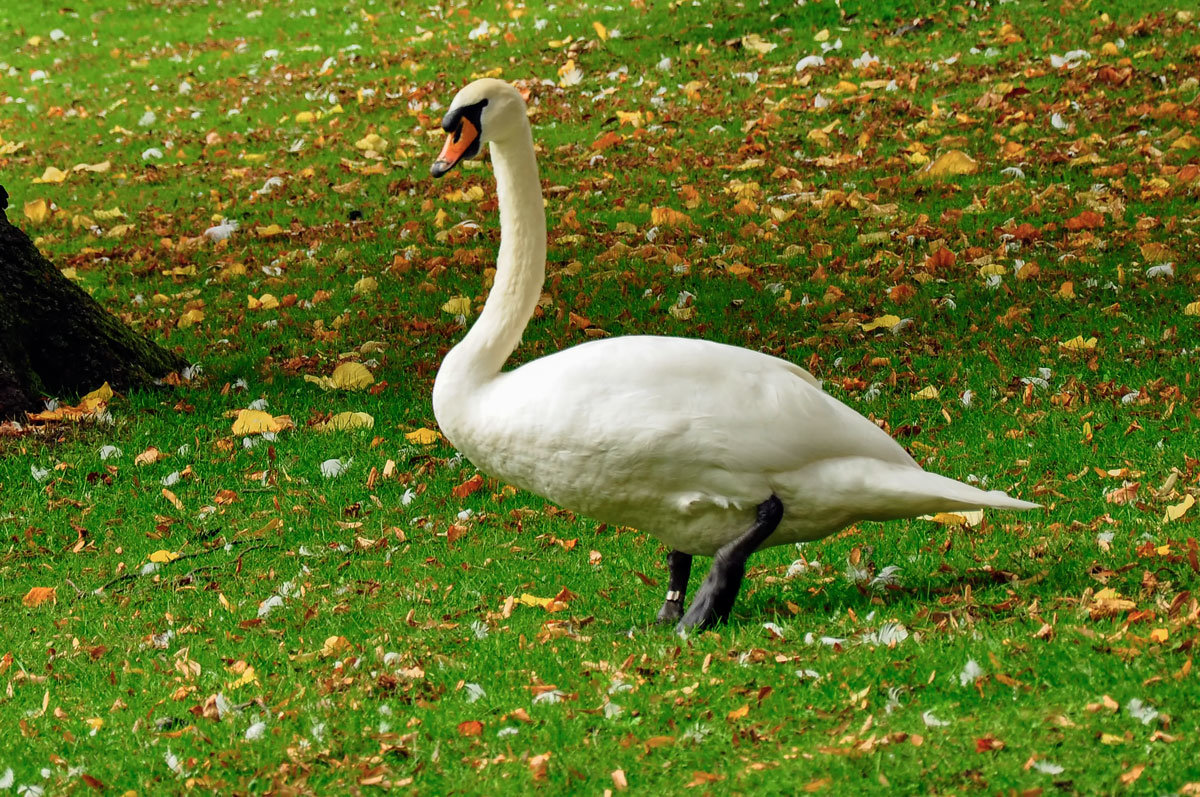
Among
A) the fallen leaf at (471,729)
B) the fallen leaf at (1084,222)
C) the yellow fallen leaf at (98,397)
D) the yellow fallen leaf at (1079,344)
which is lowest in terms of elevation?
the yellow fallen leaf at (1079,344)

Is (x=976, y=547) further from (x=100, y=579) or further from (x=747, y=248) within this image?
(x=747, y=248)

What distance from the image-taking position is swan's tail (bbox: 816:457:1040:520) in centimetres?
450

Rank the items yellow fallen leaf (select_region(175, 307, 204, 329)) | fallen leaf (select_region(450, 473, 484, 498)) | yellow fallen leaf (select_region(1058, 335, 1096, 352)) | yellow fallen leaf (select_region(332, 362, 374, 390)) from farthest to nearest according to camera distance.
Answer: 1. yellow fallen leaf (select_region(175, 307, 204, 329))
2. yellow fallen leaf (select_region(332, 362, 374, 390))
3. yellow fallen leaf (select_region(1058, 335, 1096, 352))
4. fallen leaf (select_region(450, 473, 484, 498))

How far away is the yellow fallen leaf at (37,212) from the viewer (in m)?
12.9

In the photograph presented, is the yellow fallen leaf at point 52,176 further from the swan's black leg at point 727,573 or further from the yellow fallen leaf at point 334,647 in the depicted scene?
the swan's black leg at point 727,573

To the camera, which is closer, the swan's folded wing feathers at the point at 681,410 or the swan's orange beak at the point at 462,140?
the swan's folded wing feathers at the point at 681,410

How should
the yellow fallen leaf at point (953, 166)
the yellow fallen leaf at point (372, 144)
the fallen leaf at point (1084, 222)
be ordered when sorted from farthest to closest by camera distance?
the yellow fallen leaf at point (372, 144)
the yellow fallen leaf at point (953, 166)
the fallen leaf at point (1084, 222)

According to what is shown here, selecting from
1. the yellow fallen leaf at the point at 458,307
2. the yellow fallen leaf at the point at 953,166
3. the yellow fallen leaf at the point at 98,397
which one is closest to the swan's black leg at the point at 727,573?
the yellow fallen leaf at the point at 98,397

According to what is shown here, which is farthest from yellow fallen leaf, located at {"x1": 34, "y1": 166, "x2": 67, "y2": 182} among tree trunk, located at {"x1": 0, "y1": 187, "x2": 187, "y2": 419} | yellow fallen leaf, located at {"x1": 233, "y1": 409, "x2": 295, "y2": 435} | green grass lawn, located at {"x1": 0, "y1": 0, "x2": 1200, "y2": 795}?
yellow fallen leaf, located at {"x1": 233, "y1": 409, "x2": 295, "y2": 435}

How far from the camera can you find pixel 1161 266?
8836 millimetres

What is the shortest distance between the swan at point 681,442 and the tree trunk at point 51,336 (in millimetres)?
4492

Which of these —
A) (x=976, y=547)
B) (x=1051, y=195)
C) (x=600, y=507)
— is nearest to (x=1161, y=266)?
(x=1051, y=195)

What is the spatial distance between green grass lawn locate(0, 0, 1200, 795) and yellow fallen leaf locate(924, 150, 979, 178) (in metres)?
0.15

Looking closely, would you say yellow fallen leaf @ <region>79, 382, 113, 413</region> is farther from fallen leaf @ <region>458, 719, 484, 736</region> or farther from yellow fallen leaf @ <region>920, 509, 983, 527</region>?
yellow fallen leaf @ <region>920, 509, 983, 527</region>
